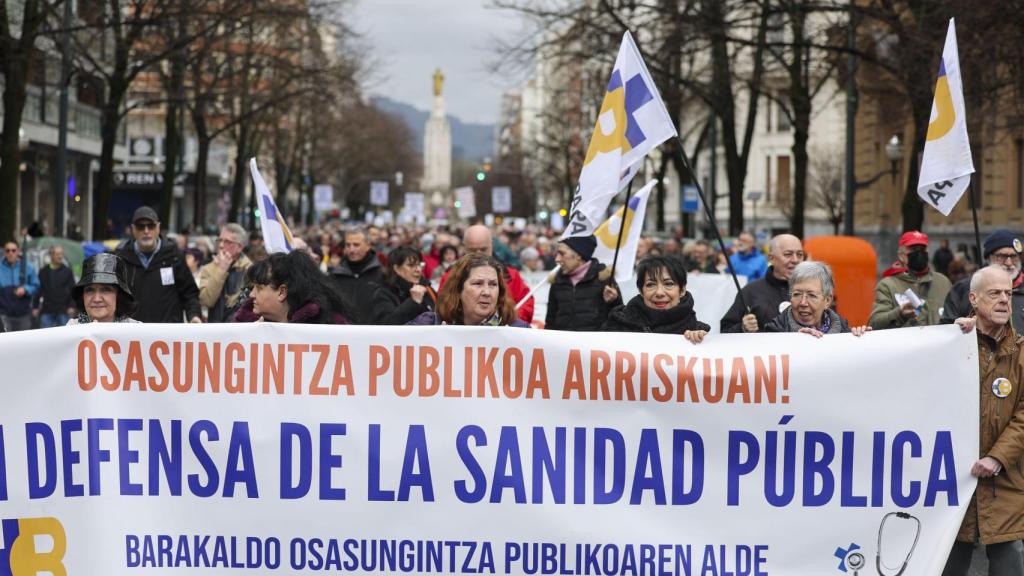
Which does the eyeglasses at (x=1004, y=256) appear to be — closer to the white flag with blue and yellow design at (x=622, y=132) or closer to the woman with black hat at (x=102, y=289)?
the white flag with blue and yellow design at (x=622, y=132)

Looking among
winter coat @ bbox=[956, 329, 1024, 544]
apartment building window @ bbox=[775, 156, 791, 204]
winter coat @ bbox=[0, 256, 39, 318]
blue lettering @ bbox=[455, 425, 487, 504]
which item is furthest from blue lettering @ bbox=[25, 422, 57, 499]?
apartment building window @ bbox=[775, 156, 791, 204]

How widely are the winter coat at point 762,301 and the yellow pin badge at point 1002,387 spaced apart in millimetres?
2595

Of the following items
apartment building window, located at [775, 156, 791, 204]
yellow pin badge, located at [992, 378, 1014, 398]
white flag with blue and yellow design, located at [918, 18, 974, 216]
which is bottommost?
yellow pin badge, located at [992, 378, 1014, 398]

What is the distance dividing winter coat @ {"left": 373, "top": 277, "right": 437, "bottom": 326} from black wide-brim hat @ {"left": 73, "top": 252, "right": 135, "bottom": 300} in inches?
90.9

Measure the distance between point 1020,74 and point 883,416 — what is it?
14419 millimetres

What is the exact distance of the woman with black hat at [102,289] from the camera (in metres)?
6.97

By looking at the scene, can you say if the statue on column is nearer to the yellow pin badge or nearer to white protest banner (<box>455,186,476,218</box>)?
white protest banner (<box>455,186,476,218</box>)

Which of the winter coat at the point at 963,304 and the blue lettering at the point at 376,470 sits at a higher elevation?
the winter coat at the point at 963,304

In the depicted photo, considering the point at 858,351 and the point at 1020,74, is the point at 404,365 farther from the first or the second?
the point at 1020,74

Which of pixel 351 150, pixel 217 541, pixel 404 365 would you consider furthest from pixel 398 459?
pixel 351 150

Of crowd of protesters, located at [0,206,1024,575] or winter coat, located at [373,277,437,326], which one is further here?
winter coat, located at [373,277,437,326]

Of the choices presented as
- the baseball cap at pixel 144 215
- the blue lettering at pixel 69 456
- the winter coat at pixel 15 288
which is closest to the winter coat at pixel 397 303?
the baseball cap at pixel 144 215

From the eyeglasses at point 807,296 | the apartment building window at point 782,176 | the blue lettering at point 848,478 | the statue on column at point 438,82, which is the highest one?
the statue on column at point 438,82

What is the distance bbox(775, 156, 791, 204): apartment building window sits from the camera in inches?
3077
